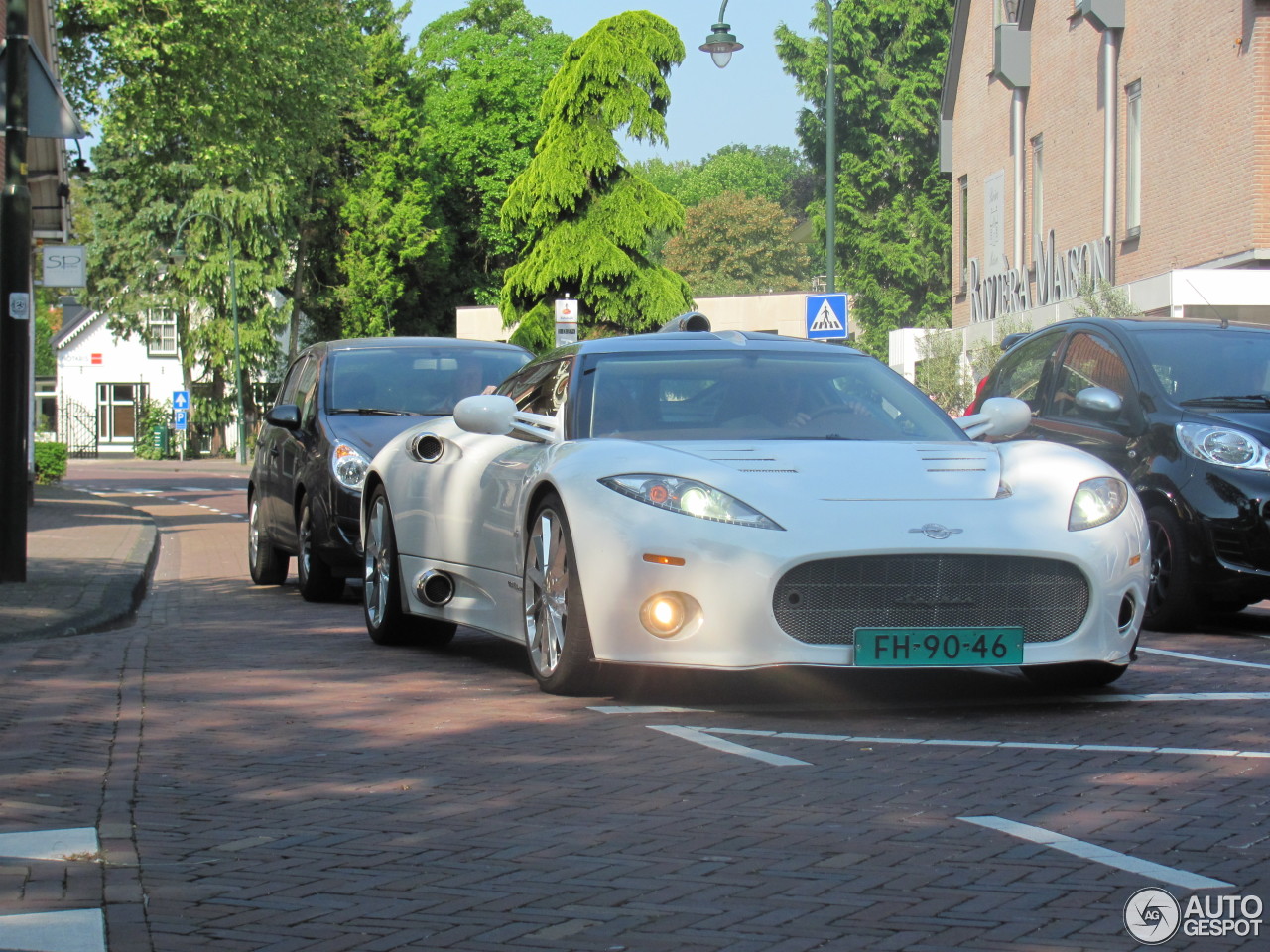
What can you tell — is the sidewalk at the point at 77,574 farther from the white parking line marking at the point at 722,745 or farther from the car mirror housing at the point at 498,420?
the white parking line marking at the point at 722,745

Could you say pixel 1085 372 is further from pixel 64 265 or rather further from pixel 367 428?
pixel 64 265

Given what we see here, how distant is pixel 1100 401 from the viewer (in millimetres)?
8844

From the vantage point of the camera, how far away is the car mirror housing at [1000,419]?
7223 mm

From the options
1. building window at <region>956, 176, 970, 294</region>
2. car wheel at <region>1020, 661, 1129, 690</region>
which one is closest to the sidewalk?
car wheel at <region>1020, 661, 1129, 690</region>

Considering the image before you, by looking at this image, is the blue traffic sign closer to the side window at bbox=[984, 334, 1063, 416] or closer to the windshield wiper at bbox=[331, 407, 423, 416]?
the side window at bbox=[984, 334, 1063, 416]

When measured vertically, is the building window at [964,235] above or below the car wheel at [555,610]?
above

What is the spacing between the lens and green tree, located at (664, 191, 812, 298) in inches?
3533

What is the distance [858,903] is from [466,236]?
6589 centimetres

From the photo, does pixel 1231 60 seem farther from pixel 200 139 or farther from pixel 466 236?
pixel 466 236

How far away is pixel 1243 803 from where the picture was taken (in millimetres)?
4621

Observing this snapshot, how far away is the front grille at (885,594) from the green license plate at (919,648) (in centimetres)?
3

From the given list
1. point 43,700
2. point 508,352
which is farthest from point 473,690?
point 508,352

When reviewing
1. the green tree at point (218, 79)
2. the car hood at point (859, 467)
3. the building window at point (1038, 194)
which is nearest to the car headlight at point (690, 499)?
the car hood at point (859, 467)

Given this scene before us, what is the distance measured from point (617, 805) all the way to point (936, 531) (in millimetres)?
1788
